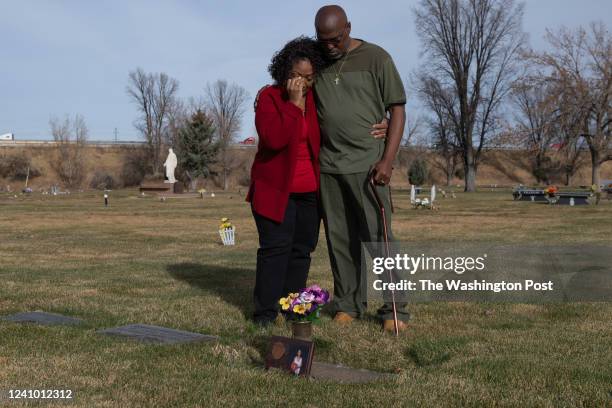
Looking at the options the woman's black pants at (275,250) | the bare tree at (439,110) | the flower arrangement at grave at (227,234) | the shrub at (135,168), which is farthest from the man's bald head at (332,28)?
the shrub at (135,168)

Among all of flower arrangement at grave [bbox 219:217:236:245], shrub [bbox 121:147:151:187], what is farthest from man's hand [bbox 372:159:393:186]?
shrub [bbox 121:147:151:187]

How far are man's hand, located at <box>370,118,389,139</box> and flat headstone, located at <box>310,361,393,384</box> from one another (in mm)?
1781

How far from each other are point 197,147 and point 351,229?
63.9m

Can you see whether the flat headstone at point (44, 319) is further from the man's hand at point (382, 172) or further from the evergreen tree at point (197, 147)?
the evergreen tree at point (197, 147)

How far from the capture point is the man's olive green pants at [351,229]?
16.3 ft

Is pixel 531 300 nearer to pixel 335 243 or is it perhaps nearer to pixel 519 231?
pixel 335 243

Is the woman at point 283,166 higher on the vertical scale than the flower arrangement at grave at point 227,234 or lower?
higher

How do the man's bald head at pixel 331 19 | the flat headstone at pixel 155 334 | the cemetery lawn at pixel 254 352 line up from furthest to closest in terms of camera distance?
the man's bald head at pixel 331 19, the flat headstone at pixel 155 334, the cemetery lawn at pixel 254 352

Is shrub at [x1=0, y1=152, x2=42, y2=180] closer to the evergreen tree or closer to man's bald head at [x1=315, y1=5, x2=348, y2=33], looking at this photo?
the evergreen tree

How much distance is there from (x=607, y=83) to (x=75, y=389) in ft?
117

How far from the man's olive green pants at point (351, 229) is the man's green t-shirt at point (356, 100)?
14 cm

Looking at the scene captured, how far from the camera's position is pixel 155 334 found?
4.63 metres

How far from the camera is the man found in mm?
4871

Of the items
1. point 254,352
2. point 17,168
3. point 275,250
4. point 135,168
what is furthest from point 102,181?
point 254,352
